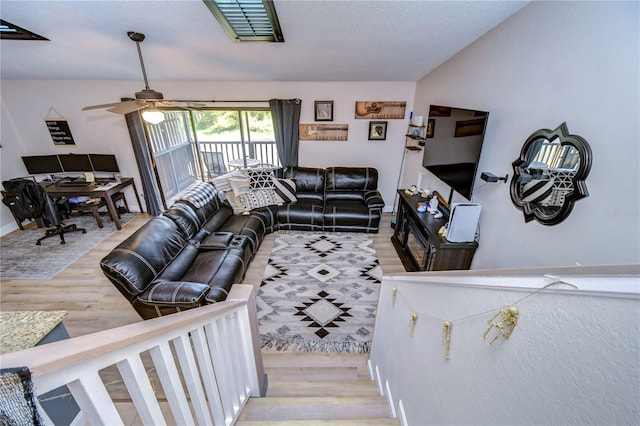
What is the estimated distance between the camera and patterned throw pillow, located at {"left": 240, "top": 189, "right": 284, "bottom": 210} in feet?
13.3

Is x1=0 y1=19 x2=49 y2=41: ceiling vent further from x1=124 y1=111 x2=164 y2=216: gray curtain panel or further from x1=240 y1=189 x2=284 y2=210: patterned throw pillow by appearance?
x1=240 y1=189 x2=284 y2=210: patterned throw pillow

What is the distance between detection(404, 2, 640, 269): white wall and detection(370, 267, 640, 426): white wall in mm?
1043

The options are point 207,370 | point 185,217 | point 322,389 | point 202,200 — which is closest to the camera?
point 207,370

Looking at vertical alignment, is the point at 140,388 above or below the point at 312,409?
above

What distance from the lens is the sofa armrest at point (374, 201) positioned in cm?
404

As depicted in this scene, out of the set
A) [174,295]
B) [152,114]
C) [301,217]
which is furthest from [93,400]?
[301,217]

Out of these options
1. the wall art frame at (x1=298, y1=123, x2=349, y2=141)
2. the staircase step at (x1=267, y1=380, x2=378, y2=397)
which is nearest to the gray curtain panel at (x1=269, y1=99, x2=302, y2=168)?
the wall art frame at (x1=298, y1=123, x2=349, y2=141)

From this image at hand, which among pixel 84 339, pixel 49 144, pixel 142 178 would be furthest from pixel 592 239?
pixel 49 144

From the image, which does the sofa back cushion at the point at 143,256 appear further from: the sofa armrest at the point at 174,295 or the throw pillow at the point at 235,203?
the throw pillow at the point at 235,203

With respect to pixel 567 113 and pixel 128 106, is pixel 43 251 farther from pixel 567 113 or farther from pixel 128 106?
pixel 567 113

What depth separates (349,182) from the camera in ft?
14.7

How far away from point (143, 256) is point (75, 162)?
3583 millimetres

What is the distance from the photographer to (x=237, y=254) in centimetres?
294

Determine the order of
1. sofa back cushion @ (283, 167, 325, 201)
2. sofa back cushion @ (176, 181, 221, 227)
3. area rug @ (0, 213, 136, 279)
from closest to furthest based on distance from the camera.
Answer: area rug @ (0, 213, 136, 279) < sofa back cushion @ (176, 181, 221, 227) < sofa back cushion @ (283, 167, 325, 201)
